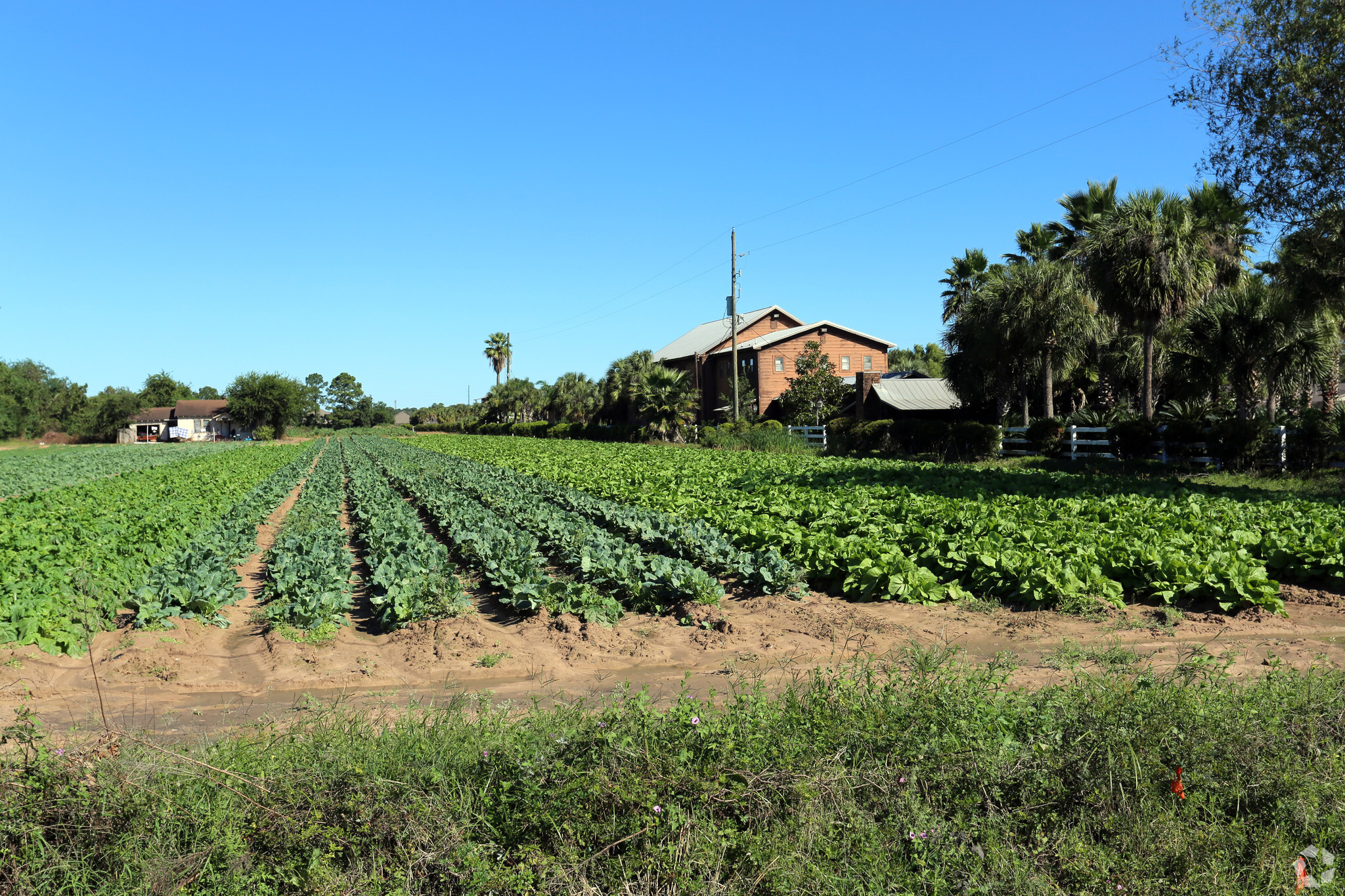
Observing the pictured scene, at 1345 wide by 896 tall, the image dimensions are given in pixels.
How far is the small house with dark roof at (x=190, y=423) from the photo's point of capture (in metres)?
113

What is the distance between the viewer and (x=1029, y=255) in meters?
43.3

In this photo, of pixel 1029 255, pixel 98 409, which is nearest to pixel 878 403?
pixel 1029 255

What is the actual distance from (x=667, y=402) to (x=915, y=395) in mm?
14644

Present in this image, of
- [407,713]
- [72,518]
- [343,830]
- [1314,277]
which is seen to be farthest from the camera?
[1314,277]

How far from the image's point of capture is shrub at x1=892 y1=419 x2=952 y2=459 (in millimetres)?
32469

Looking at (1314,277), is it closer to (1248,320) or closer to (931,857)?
(1248,320)

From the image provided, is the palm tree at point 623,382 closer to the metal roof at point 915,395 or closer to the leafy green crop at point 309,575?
the metal roof at point 915,395

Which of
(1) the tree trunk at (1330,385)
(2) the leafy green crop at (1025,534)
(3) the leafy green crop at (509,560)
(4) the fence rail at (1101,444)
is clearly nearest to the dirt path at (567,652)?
(3) the leafy green crop at (509,560)

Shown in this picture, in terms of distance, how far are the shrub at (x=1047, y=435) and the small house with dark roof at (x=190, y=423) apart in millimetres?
108713

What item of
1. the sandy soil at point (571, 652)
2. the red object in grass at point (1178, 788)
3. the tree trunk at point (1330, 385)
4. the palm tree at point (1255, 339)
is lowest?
the sandy soil at point (571, 652)

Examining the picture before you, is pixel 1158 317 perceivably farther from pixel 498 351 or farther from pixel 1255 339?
pixel 498 351

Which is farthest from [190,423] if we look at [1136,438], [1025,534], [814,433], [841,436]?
[1025,534]

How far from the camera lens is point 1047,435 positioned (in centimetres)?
2912

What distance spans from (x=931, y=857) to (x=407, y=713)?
10.9ft
